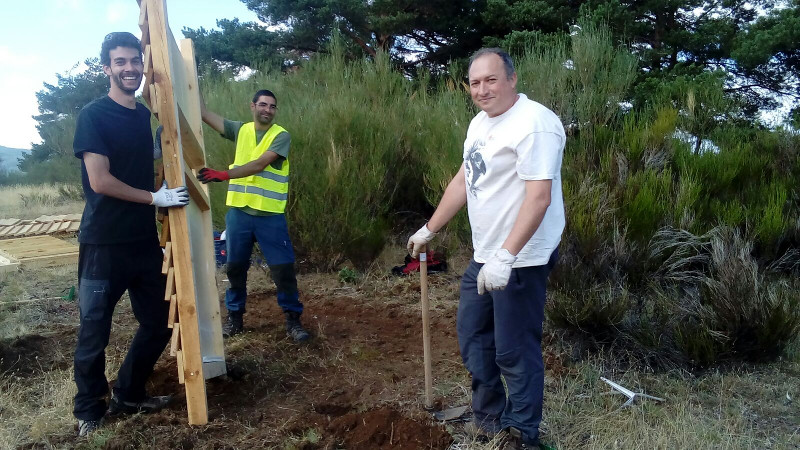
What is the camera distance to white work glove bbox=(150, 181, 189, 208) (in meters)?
2.95

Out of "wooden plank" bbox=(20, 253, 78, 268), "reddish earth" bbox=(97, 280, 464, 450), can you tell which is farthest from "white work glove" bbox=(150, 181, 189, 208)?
"wooden plank" bbox=(20, 253, 78, 268)

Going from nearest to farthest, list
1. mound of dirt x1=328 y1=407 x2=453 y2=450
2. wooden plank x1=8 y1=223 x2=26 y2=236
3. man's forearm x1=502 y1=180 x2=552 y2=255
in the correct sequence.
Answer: man's forearm x1=502 y1=180 x2=552 y2=255 → mound of dirt x1=328 y1=407 x2=453 y2=450 → wooden plank x1=8 y1=223 x2=26 y2=236

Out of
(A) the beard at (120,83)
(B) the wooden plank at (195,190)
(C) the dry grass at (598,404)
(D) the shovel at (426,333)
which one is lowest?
(C) the dry grass at (598,404)

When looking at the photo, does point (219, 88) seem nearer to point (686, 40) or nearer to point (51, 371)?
point (51, 371)

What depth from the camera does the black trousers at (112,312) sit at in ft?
10.2

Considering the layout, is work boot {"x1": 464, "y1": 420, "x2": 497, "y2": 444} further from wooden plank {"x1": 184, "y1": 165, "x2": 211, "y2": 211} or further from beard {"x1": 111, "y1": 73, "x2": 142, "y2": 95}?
beard {"x1": 111, "y1": 73, "x2": 142, "y2": 95}

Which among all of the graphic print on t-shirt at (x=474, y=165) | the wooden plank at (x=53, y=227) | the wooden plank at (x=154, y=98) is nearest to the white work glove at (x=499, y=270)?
the graphic print on t-shirt at (x=474, y=165)

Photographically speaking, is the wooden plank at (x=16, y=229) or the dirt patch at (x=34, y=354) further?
the wooden plank at (x=16, y=229)

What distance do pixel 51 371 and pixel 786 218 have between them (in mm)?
6160

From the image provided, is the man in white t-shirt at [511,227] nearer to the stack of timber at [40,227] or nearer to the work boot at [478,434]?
the work boot at [478,434]

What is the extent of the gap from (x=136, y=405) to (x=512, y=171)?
2446mm

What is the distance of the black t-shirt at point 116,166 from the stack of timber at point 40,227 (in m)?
7.91

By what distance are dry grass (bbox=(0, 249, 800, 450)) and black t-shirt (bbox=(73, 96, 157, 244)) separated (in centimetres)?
99

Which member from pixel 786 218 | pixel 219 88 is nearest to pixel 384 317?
pixel 786 218
